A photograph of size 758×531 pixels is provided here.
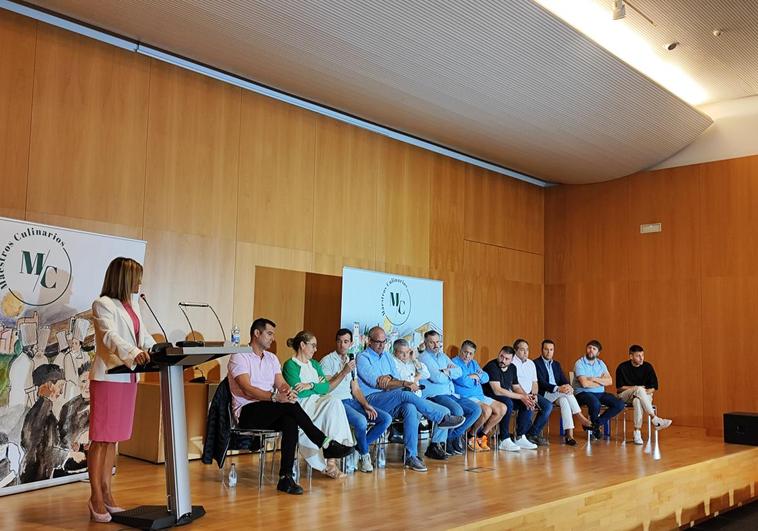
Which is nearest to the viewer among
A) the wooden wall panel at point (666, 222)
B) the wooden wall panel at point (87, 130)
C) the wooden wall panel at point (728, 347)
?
the wooden wall panel at point (87, 130)

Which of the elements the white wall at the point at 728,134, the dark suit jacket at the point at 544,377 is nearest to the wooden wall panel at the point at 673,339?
the white wall at the point at 728,134

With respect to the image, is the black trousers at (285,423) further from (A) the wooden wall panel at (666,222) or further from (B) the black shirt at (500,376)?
(A) the wooden wall panel at (666,222)

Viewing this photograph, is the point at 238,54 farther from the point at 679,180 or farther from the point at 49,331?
the point at 679,180

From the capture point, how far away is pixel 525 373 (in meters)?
7.31

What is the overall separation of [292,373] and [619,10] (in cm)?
421

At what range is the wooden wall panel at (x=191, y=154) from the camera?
247 inches

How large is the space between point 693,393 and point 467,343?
4.02 metres

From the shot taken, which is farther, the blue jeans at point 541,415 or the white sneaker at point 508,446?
the blue jeans at point 541,415

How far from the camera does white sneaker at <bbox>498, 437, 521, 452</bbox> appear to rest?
669cm

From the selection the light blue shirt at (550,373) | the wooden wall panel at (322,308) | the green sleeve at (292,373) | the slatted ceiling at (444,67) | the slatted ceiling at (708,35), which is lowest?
→ the light blue shirt at (550,373)

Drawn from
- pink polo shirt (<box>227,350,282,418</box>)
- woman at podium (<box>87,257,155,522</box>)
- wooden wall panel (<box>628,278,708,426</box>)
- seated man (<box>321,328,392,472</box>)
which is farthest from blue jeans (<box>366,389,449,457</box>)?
wooden wall panel (<box>628,278,708,426</box>)

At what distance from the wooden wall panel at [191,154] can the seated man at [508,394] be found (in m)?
2.80

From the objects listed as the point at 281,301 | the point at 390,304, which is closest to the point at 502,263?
the point at 390,304

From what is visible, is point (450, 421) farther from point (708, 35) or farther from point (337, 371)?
point (708, 35)
